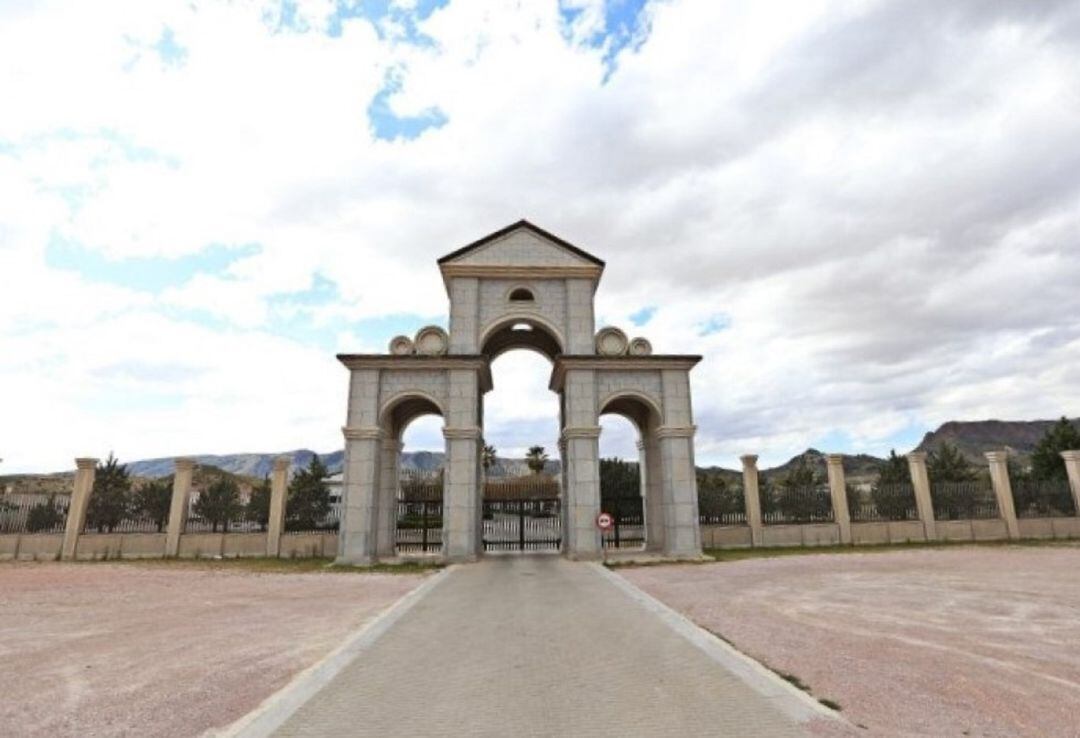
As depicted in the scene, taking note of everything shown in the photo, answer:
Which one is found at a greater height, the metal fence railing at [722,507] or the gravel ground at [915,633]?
the metal fence railing at [722,507]

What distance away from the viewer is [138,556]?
22.7m

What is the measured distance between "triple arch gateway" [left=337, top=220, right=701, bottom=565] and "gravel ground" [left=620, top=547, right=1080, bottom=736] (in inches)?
182

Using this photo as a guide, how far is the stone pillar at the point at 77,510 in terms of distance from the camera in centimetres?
2283

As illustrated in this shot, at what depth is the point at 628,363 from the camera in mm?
23047

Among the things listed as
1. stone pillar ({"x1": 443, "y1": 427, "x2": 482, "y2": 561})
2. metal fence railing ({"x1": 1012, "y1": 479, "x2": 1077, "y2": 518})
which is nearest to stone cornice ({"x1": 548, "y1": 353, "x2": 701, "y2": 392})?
stone pillar ({"x1": 443, "y1": 427, "x2": 482, "y2": 561})

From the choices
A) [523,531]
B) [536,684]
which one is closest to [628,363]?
[523,531]

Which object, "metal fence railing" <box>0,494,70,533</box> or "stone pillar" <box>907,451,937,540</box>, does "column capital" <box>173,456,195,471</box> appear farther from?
"stone pillar" <box>907,451,937,540</box>

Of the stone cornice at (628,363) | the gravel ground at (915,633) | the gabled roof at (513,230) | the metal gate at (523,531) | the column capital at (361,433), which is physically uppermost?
the gabled roof at (513,230)

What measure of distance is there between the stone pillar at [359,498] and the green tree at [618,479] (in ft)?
76.4

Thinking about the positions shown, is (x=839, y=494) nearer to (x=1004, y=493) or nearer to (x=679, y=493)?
(x=1004, y=493)

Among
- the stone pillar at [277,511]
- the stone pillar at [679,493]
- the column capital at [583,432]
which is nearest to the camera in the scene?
the stone pillar at [679,493]

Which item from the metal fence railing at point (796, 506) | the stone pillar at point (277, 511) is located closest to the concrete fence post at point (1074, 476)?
the metal fence railing at point (796, 506)

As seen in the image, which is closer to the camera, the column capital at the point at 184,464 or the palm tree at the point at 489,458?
the column capital at the point at 184,464

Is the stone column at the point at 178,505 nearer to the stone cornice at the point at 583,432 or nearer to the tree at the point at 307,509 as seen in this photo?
the tree at the point at 307,509
